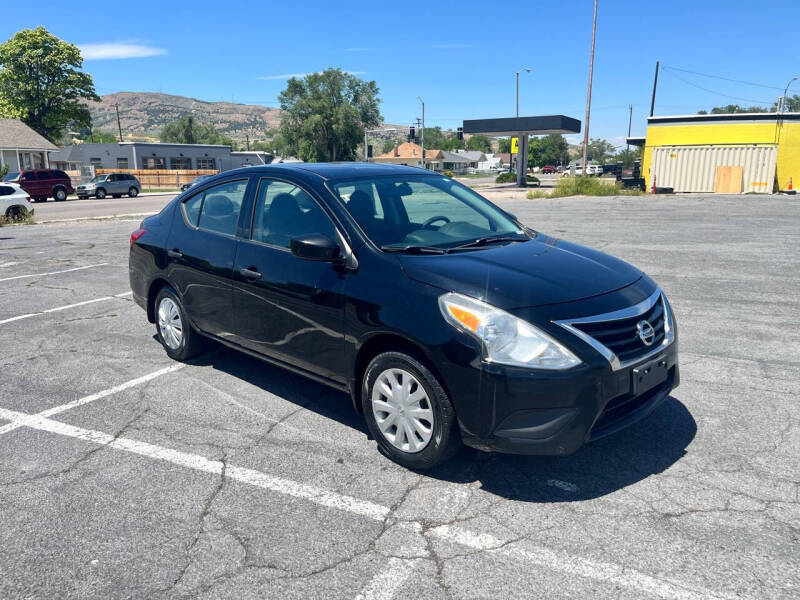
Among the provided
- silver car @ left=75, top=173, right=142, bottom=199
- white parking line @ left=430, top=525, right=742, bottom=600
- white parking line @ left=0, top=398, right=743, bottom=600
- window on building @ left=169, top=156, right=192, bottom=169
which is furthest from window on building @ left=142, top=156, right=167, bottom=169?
white parking line @ left=430, top=525, right=742, bottom=600

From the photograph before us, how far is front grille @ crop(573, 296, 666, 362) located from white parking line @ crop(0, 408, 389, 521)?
4.68 ft

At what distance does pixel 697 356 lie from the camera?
223 inches

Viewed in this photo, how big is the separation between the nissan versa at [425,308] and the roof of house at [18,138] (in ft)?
178

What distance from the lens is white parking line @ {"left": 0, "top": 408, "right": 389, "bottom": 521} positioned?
3.31 metres

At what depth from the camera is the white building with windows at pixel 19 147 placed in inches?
1963

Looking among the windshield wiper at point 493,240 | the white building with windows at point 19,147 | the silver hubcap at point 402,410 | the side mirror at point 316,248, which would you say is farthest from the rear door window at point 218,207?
→ the white building with windows at point 19,147

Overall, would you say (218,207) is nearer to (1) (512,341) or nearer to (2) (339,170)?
(2) (339,170)

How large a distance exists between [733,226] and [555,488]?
1501cm

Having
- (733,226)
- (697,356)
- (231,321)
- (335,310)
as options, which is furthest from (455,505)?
(733,226)

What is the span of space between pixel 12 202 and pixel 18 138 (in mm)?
35752

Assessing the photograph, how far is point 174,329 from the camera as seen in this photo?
18.6ft

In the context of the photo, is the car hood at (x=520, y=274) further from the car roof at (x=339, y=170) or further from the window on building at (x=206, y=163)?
the window on building at (x=206, y=163)

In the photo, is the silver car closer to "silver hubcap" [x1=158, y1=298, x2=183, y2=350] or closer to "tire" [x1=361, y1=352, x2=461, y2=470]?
"silver hubcap" [x1=158, y1=298, x2=183, y2=350]

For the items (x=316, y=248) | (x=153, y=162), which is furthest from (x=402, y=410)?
(x=153, y=162)
